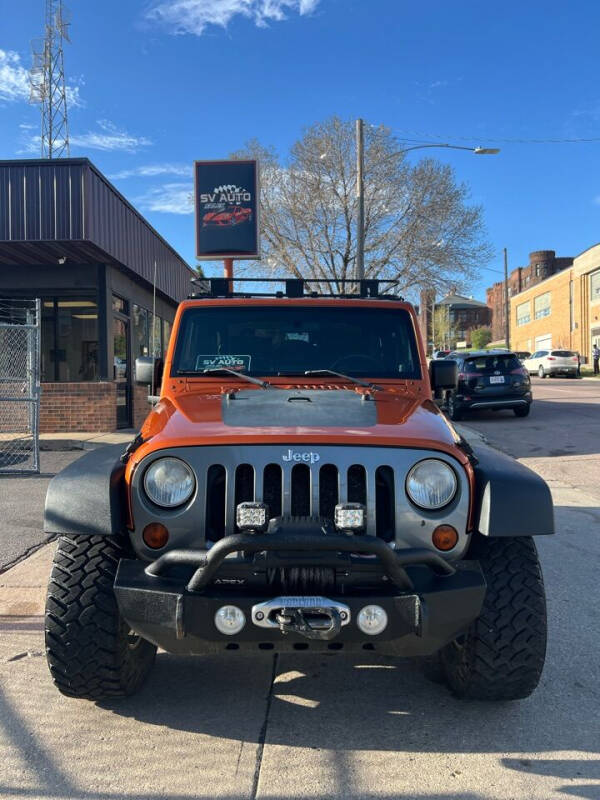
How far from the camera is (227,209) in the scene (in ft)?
47.7

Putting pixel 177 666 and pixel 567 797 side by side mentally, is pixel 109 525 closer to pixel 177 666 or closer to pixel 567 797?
pixel 177 666

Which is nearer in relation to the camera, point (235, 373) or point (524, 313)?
point (235, 373)

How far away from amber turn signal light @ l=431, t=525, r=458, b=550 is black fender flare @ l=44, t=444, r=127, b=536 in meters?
1.26

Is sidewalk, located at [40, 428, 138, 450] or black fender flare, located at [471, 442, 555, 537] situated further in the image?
sidewalk, located at [40, 428, 138, 450]

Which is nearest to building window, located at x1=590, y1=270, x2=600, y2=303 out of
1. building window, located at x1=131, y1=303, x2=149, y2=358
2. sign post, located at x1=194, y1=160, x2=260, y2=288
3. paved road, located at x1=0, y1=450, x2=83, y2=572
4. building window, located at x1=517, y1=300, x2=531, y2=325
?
building window, located at x1=517, y1=300, x2=531, y2=325

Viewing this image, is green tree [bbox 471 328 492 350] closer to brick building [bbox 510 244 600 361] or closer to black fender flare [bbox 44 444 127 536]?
brick building [bbox 510 244 600 361]

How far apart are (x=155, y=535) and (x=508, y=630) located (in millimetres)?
1486

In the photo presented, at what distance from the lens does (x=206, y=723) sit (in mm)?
2857

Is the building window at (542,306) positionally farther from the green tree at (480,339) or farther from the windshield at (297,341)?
the windshield at (297,341)

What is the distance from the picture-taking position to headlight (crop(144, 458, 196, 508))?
2648 millimetres

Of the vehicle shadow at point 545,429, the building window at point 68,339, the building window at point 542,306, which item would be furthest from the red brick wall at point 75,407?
the building window at point 542,306

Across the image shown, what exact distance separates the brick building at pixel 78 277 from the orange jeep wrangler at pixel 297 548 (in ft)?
29.0

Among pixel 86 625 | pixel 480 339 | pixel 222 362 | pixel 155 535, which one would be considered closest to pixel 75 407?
pixel 222 362

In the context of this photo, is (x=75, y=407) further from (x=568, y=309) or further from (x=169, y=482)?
(x=568, y=309)
